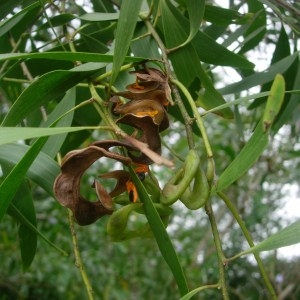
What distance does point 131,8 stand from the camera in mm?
602

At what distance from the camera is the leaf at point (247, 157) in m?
0.55

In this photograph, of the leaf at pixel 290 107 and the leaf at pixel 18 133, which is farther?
the leaf at pixel 290 107

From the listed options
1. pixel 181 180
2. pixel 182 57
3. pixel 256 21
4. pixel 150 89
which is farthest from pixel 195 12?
pixel 256 21

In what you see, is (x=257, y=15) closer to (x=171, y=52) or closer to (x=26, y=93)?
(x=171, y=52)

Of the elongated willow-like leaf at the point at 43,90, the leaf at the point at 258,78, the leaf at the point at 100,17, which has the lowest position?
the elongated willow-like leaf at the point at 43,90

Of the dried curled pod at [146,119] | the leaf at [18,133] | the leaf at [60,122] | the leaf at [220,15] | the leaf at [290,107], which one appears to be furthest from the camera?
the leaf at [290,107]

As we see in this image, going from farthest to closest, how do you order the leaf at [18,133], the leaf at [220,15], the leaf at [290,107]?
the leaf at [290,107]
the leaf at [220,15]
the leaf at [18,133]

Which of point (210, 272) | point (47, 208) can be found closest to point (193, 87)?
point (47, 208)

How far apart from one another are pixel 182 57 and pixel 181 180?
0.30 m

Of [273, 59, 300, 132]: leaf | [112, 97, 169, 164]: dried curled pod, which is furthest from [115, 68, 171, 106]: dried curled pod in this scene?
[273, 59, 300, 132]: leaf

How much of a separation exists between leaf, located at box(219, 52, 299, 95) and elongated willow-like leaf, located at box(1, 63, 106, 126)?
40cm

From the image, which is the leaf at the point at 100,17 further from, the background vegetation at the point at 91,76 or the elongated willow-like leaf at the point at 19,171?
the elongated willow-like leaf at the point at 19,171

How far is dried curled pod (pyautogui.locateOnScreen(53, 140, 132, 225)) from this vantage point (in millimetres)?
539

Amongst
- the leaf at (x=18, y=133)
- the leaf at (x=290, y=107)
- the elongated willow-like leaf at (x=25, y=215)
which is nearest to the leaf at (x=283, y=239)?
the leaf at (x=18, y=133)
